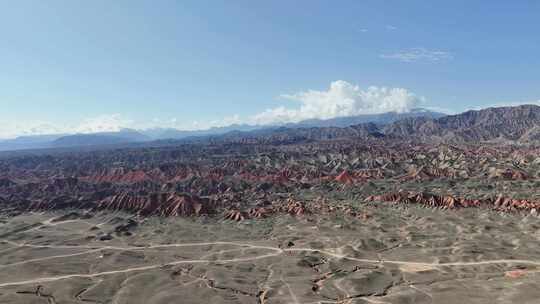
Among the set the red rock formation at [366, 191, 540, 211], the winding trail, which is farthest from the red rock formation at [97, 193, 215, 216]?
the red rock formation at [366, 191, 540, 211]

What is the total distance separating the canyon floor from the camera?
73.8m

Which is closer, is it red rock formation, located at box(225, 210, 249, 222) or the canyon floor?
the canyon floor

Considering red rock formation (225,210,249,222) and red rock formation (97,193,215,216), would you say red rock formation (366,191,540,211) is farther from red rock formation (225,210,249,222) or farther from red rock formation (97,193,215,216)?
red rock formation (97,193,215,216)

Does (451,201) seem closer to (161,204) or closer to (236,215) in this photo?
(236,215)

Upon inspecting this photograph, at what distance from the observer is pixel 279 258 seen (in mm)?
97125

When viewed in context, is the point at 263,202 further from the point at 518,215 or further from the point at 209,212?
the point at 518,215

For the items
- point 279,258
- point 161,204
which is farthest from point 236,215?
point 279,258

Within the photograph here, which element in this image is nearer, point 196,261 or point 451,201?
point 196,261

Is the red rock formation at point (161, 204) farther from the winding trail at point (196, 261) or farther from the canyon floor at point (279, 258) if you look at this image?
the winding trail at point (196, 261)

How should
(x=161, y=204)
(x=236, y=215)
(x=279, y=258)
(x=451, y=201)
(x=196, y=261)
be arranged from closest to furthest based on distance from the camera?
(x=279, y=258) → (x=196, y=261) → (x=236, y=215) → (x=451, y=201) → (x=161, y=204)

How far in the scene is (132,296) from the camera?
75.5 m

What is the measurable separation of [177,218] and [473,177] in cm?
11642

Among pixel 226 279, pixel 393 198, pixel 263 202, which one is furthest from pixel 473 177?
pixel 226 279

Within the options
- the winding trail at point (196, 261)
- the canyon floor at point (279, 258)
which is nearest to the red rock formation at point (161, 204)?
the canyon floor at point (279, 258)
